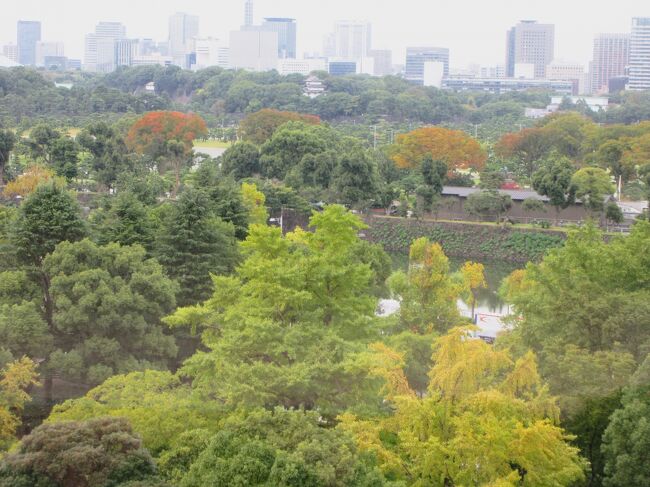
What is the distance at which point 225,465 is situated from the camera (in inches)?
186

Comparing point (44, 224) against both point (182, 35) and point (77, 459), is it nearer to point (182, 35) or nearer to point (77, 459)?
point (77, 459)

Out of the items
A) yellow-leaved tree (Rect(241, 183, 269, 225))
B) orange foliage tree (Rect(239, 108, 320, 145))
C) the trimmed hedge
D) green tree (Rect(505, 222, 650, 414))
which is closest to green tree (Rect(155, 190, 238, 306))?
yellow-leaved tree (Rect(241, 183, 269, 225))

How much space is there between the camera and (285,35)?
5100cm

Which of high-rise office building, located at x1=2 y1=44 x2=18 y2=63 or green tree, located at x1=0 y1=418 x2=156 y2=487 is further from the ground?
high-rise office building, located at x1=2 y1=44 x2=18 y2=63

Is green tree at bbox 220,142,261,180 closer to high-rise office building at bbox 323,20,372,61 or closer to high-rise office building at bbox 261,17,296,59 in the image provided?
high-rise office building at bbox 261,17,296,59

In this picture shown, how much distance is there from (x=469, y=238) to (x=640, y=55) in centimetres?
2213

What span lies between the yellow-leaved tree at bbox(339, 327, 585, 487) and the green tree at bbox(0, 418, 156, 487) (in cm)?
113

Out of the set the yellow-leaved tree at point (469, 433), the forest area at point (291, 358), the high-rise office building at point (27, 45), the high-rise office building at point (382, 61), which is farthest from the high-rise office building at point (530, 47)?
the yellow-leaved tree at point (469, 433)

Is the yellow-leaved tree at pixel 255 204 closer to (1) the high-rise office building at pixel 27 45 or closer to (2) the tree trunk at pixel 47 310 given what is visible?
(2) the tree trunk at pixel 47 310

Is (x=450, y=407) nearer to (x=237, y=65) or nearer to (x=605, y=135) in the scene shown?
(x=605, y=135)

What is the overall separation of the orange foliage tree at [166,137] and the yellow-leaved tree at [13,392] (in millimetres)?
13028

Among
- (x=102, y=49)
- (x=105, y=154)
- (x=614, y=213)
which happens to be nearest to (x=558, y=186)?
(x=614, y=213)

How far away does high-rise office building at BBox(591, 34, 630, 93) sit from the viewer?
39994mm

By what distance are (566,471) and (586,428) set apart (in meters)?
0.89
